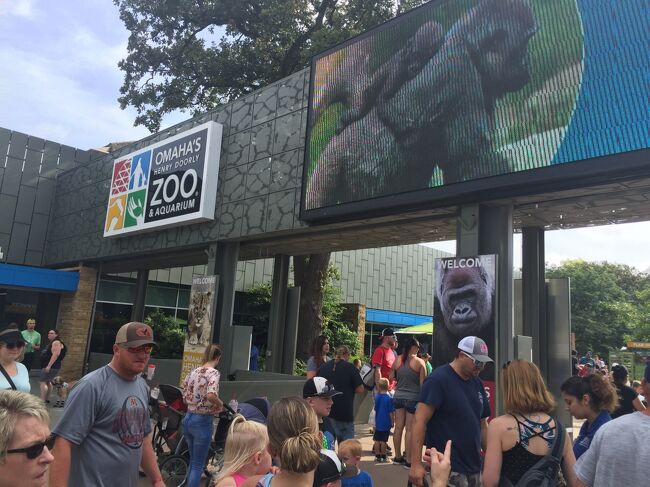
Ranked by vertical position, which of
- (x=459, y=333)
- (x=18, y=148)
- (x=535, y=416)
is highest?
(x=18, y=148)

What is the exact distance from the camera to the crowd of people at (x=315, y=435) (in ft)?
7.38

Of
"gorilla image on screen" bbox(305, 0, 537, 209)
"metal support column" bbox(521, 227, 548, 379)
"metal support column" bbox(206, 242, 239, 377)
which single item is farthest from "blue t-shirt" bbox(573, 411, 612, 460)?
"metal support column" bbox(206, 242, 239, 377)

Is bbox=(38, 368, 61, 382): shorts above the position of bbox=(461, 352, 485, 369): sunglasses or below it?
below

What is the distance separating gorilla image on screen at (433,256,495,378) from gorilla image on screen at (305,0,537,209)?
1315 mm

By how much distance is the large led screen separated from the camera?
6.29 meters

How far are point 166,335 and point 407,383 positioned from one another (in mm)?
15274

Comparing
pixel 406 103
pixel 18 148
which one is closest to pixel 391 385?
pixel 406 103

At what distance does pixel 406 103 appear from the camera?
27.5 feet

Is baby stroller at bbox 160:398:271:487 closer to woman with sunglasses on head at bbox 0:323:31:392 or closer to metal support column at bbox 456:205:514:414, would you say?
woman with sunglasses on head at bbox 0:323:31:392

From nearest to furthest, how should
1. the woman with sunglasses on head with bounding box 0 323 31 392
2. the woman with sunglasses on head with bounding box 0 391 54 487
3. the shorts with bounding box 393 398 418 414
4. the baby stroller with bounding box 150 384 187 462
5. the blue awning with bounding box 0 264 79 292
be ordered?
the woman with sunglasses on head with bounding box 0 391 54 487, the woman with sunglasses on head with bounding box 0 323 31 392, the baby stroller with bounding box 150 384 187 462, the shorts with bounding box 393 398 418 414, the blue awning with bounding box 0 264 79 292

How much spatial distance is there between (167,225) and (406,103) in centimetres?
737

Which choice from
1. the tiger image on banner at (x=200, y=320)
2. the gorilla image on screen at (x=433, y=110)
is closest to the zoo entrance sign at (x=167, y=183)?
the tiger image on banner at (x=200, y=320)

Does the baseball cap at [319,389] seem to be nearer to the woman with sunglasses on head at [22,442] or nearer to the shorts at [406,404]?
the woman with sunglasses on head at [22,442]

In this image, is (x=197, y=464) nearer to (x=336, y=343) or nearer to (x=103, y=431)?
(x=103, y=431)
